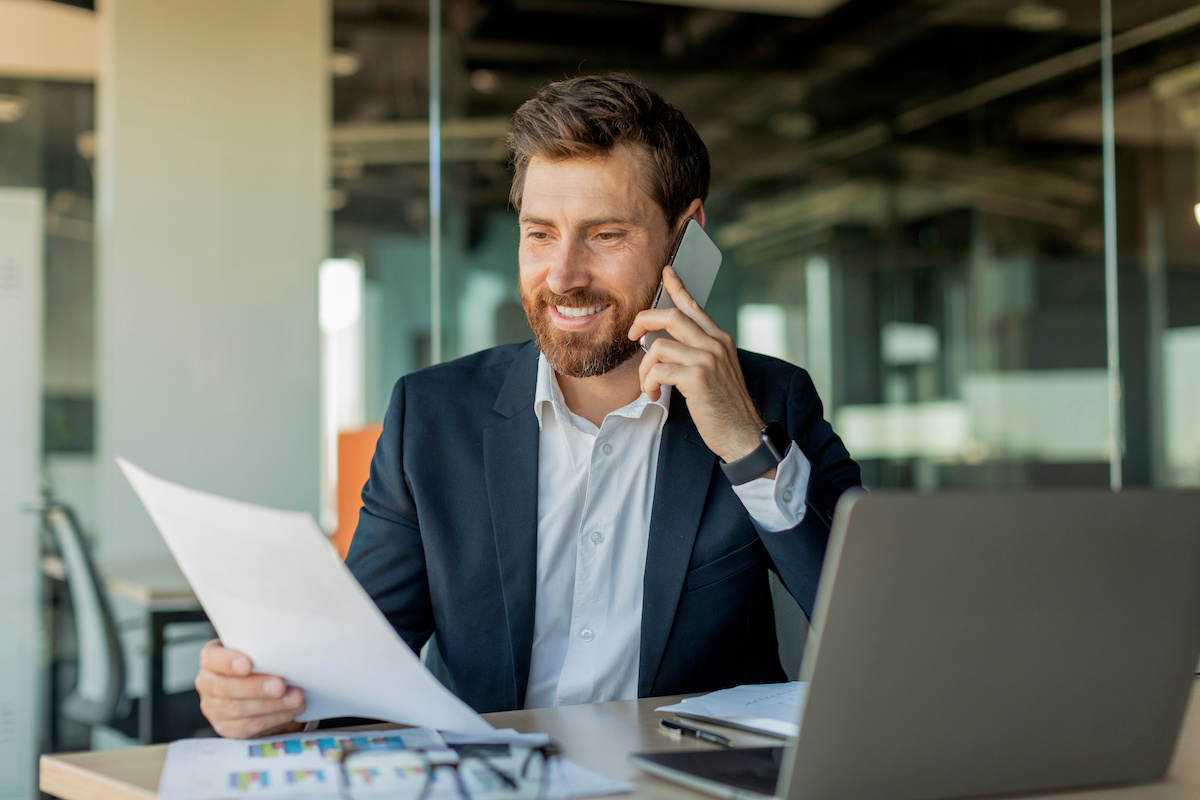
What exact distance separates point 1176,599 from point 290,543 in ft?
2.45

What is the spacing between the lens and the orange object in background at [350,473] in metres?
3.63

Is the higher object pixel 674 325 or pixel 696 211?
pixel 696 211

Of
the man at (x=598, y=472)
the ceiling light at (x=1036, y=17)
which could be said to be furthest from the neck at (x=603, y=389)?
the ceiling light at (x=1036, y=17)

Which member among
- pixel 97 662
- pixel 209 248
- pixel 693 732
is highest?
pixel 209 248

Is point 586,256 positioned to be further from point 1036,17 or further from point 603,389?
point 1036,17

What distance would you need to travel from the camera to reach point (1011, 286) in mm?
7066

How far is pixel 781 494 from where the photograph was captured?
1.38 metres

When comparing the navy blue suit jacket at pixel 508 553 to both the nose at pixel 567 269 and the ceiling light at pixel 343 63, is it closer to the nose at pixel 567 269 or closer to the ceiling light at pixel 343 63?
the nose at pixel 567 269

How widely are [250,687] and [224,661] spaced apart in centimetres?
4

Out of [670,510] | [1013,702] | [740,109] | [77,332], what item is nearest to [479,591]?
[670,510]

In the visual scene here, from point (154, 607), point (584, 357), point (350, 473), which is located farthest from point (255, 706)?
point (350, 473)

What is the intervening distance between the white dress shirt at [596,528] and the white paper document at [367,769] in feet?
1.45

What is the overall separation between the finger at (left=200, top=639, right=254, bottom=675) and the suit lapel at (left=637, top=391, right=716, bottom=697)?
62 centimetres

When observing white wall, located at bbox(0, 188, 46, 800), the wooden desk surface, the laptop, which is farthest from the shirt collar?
white wall, located at bbox(0, 188, 46, 800)
